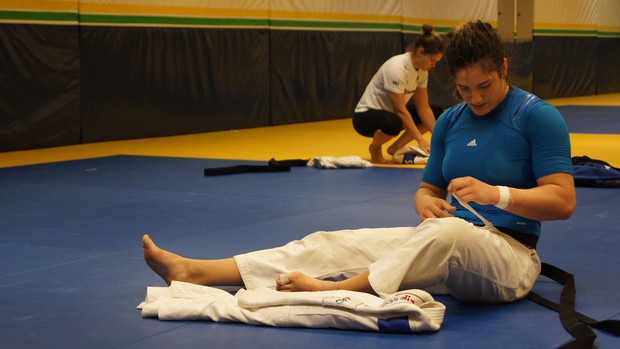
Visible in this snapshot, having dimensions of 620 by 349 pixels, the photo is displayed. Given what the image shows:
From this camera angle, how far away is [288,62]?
44.6 feet

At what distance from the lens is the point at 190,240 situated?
200 inches

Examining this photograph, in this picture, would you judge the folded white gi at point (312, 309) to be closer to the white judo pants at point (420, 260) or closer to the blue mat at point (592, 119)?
the white judo pants at point (420, 260)

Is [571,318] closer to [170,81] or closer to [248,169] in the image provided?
[248,169]

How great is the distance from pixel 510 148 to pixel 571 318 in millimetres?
637

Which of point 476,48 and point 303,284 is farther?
point 303,284

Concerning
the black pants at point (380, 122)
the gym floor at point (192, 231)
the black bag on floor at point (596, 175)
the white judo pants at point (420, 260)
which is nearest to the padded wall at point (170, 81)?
the gym floor at point (192, 231)

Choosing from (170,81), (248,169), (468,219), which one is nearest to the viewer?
(468,219)

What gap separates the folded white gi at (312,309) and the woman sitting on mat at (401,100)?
4803 millimetres

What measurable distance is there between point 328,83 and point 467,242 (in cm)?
1119

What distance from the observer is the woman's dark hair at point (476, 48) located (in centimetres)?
338

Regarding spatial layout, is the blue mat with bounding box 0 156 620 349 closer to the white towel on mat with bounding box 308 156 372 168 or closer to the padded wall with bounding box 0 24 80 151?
the white towel on mat with bounding box 308 156 372 168

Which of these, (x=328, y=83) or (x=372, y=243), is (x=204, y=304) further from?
(x=328, y=83)

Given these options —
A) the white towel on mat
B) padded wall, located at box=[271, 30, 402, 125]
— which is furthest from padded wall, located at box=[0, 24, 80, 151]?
padded wall, located at box=[271, 30, 402, 125]

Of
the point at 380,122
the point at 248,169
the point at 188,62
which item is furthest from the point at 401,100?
the point at 188,62
